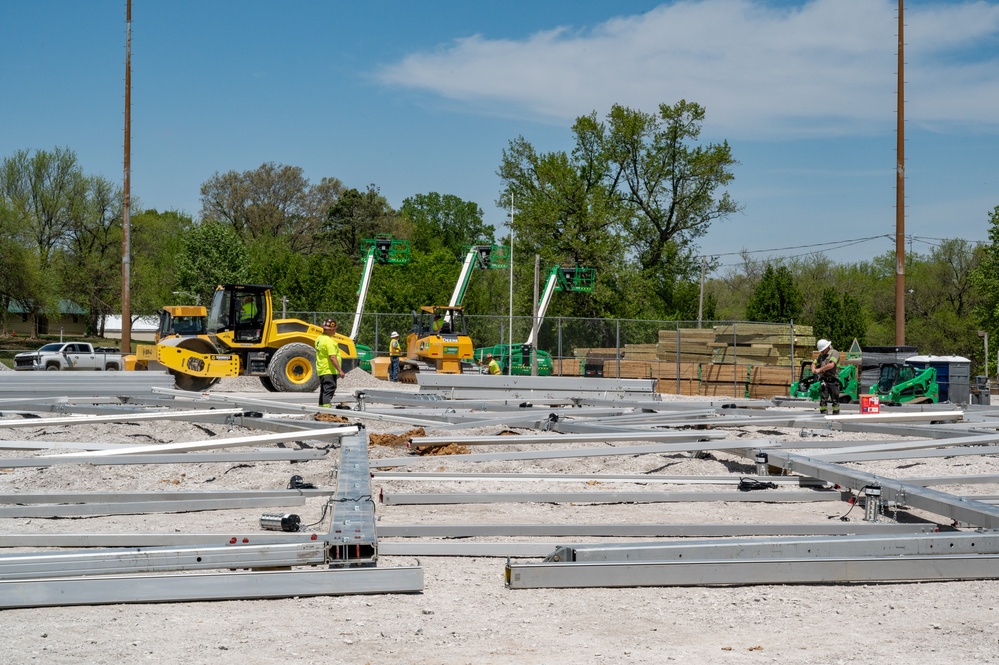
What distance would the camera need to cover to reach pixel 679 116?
53188 millimetres

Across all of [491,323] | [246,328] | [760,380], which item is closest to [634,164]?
[491,323]

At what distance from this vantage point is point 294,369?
77.7 ft

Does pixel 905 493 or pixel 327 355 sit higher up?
pixel 327 355

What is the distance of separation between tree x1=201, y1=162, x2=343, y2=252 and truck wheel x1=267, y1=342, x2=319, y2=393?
50.1 m

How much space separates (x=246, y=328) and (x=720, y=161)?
118ft

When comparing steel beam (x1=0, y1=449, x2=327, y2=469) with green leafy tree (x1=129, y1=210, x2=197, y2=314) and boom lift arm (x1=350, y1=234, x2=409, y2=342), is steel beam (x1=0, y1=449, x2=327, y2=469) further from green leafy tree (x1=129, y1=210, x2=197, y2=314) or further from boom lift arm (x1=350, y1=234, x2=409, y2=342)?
green leafy tree (x1=129, y1=210, x2=197, y2=314)

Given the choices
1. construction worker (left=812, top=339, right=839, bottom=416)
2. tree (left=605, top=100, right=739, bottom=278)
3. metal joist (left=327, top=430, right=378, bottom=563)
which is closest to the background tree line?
tree (left=605, top=100, right=739, bottom=278)

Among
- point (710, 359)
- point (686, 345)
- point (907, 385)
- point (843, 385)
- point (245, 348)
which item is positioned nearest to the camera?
point (245, 348)

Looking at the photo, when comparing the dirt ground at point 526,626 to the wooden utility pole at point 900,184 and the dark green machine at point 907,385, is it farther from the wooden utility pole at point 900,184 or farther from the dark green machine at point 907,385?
the wooden utility pole at point 900,184

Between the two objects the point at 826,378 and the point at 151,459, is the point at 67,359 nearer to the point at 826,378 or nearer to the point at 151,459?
the point at 826,378

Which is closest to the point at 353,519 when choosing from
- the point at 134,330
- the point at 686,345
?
the point at 686,345

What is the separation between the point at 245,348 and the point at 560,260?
29716 millimetres

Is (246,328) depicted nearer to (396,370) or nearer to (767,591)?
(396,370)

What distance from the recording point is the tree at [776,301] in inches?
2031
